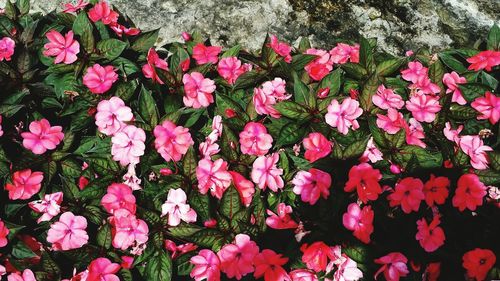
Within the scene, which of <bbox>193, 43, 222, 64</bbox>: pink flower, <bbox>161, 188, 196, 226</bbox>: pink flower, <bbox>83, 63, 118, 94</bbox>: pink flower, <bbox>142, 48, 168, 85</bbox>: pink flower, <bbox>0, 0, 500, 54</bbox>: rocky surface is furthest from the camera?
<bbox>0, 0, 500, 54</bbox>: rocky surface

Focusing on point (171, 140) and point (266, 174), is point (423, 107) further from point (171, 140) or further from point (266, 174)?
point (171, 140)

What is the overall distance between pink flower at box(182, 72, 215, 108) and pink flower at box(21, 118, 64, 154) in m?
0.52

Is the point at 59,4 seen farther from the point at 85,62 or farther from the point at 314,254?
the point at 314,254

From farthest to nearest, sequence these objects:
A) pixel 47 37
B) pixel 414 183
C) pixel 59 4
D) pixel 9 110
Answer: pixel 59 4, pixel 47 37, pixel 9 110, pixel 414 183

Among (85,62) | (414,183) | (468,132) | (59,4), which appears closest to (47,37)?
(85,62)

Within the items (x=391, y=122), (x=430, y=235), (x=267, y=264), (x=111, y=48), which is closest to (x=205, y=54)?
(x=111, y=48)

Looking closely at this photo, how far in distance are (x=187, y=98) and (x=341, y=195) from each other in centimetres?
73

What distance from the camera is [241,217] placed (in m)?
2.16

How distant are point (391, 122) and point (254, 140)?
1.74 ft

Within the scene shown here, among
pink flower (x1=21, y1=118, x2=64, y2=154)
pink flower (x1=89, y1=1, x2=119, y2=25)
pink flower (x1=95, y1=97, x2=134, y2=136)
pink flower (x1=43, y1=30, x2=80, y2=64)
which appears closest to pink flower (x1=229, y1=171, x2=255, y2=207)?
pink flower (x1=95, y1=97, x2=134, y2=136)

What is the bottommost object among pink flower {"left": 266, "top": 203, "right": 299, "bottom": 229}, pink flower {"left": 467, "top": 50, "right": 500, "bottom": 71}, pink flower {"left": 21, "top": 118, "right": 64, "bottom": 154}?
pink flower {"left": 266, "top": 203, "right": 299, "bottom": 229}

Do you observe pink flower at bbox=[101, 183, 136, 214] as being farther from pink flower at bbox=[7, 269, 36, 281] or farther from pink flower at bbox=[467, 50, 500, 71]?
pink flower at bbox=[467, 50, 500, 71]

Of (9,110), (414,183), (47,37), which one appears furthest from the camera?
(47,37)

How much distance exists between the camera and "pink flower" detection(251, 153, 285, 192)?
2166 millimetres
